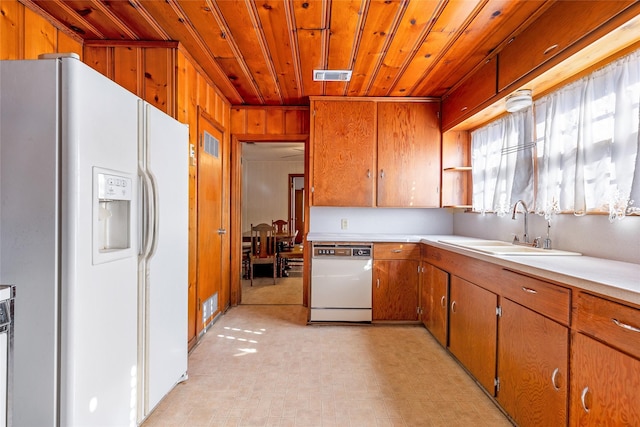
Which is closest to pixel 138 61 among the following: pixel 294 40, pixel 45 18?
pixel 45 18

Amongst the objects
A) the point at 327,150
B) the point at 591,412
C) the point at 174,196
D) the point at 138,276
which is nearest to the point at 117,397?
the point at 138,276

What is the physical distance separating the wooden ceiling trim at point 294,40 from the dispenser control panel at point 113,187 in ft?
4.42

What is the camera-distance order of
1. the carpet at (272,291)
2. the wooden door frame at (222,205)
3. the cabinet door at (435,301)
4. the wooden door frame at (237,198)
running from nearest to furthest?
the cabinet door at (435,301)
the wooden door frame at (222,205)
the wooden door frame at (237,198)
the carpet at (272,291)

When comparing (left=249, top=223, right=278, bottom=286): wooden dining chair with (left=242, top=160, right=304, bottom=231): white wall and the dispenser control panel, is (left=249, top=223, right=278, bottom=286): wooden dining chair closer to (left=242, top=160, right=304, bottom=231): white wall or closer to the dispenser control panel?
(left=242, top=160, right=304, bottom=231): white wall

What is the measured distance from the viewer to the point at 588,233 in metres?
1.91

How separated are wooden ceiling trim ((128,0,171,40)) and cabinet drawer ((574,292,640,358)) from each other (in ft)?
8.86

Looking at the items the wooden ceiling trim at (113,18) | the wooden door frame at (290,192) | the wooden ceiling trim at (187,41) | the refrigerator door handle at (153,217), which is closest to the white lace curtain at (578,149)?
the refrigerator door handle at (153,217)

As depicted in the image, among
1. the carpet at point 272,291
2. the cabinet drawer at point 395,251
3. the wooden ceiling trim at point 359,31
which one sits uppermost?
the wooden ceiling trim at point 359,31

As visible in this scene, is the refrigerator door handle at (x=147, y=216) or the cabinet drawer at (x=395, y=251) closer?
the refrigerator door handle at (x=147, y=216)

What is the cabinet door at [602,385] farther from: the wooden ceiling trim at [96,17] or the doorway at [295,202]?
the doorway at [295,202]

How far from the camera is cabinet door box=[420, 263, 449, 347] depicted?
257cm

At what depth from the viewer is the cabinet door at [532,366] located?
1.34 meters

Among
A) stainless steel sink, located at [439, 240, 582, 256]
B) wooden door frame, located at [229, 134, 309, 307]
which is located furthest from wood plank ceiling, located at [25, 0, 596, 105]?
stainless steel sink, located at [439, 240, 582, 256]

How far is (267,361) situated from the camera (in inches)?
95.1
